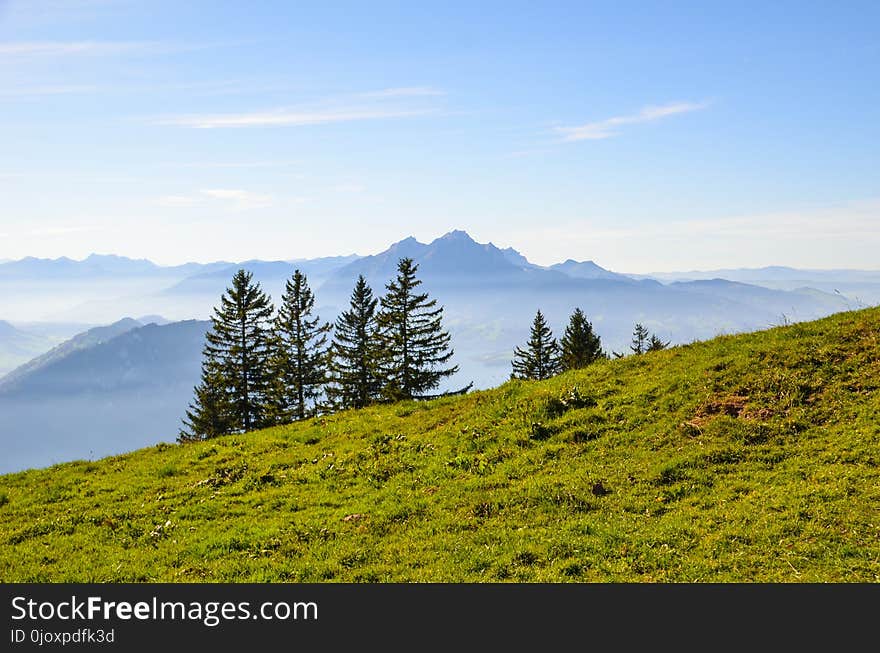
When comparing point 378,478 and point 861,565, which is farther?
point 378,478

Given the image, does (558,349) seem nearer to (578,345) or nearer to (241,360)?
(578,345)

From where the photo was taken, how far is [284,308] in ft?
168

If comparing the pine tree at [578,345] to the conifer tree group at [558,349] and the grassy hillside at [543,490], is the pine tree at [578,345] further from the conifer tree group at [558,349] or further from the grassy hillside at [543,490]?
the grassy hillside at [543,490]

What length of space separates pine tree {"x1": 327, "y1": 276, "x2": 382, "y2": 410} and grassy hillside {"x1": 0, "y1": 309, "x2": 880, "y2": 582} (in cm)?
3077

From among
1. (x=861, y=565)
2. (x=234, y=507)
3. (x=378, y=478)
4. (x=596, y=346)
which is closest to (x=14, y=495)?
(x=234, y=507)

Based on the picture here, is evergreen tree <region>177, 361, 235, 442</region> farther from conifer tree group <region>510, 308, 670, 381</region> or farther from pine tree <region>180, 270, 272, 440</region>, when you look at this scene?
conifer tree group <region>510, 308, 670, 381</region>

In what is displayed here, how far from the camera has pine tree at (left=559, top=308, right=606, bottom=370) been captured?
6562cm

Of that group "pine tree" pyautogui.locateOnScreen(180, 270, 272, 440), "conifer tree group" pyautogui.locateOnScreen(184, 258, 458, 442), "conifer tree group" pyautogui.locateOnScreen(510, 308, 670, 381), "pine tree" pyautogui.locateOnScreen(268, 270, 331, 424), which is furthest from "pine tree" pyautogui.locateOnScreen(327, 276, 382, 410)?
"conifer tree group" pyautogui.locateOnScreen(510, 308, 670, 381)

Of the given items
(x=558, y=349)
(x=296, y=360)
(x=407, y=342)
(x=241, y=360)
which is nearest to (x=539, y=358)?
(x=558, y=349)

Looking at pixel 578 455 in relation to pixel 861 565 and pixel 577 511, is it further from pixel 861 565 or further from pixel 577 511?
pixel 861 565

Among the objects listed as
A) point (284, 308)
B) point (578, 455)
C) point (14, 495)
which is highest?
point (284, 308)

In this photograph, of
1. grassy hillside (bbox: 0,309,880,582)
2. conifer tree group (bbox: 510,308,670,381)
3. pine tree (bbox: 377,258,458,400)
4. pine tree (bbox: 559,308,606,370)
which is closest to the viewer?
grassy hillside (bbox: 0,309,880,582)

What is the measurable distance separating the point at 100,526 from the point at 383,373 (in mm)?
35268
